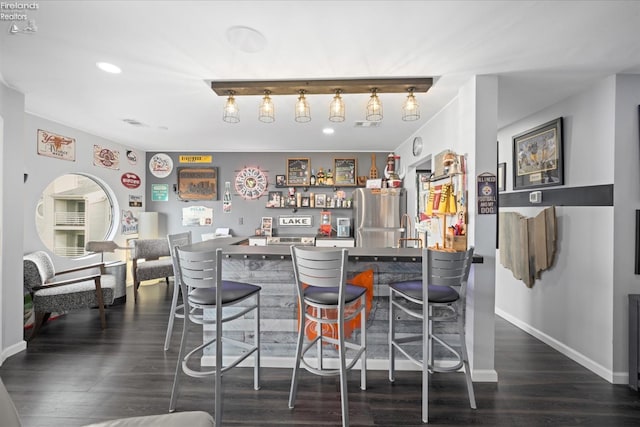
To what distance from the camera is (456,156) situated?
2.69 metres

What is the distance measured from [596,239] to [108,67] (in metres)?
4.16

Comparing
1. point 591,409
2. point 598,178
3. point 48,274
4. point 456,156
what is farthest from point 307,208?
point 591,409

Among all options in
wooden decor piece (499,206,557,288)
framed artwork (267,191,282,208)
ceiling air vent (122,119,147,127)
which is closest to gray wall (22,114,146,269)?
ceiling air vent (122,119,147,127)

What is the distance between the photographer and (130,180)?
532 centimetres

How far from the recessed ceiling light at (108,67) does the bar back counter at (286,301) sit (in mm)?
1637

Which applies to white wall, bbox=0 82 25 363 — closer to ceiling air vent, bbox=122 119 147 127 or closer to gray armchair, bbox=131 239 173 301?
ceiling air vent, bbox=122 119 147 127

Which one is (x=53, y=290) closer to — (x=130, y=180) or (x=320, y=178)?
(x=130, y=180)

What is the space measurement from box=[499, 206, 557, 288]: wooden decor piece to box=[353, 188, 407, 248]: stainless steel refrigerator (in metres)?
1.47

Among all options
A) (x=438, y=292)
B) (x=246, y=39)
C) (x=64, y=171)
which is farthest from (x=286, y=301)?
(x=64, y=171)

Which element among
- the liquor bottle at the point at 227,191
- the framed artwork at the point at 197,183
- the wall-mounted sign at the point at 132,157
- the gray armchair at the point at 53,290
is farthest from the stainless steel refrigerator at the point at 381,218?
the wall-mounted sign at the point at 132,157

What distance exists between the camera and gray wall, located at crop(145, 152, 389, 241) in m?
5.64

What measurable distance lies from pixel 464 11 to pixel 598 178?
1933 millimetres

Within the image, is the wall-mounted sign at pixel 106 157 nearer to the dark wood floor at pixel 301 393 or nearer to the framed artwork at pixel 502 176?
the dark wood floor at pixel 301 393

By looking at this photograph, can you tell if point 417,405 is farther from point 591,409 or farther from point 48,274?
point 48,274
